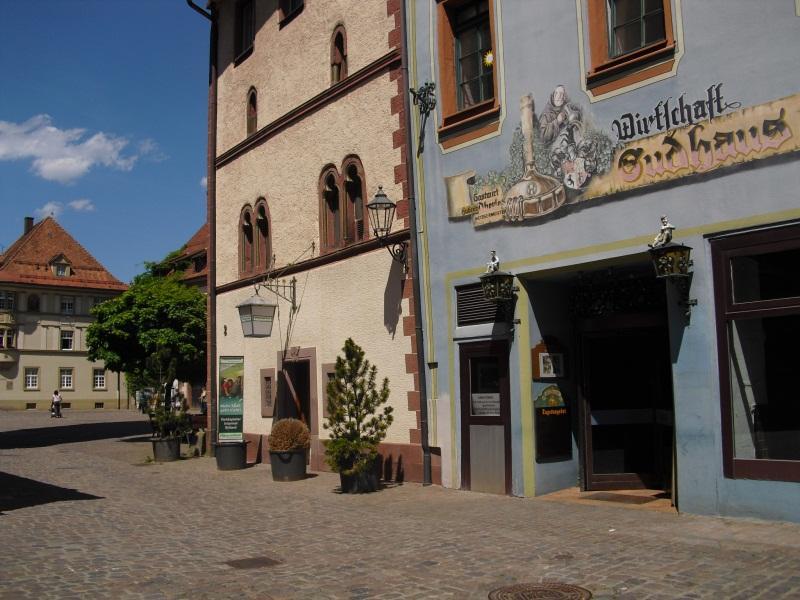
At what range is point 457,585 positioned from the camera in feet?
22.7

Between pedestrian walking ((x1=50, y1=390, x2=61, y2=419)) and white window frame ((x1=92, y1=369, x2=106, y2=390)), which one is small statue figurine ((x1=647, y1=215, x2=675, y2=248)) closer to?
pedestrian walking ((x1=50, y1=390, x2=61, y2=419))

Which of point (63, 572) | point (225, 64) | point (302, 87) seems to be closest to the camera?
point (63, 572)

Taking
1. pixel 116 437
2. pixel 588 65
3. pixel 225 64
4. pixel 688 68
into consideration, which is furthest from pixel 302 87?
pixel 116 437

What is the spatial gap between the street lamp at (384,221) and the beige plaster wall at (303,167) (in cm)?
39

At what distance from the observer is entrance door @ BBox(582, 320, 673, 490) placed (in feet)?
38.3

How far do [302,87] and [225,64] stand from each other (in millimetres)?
4614

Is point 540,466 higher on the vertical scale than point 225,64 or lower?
lower

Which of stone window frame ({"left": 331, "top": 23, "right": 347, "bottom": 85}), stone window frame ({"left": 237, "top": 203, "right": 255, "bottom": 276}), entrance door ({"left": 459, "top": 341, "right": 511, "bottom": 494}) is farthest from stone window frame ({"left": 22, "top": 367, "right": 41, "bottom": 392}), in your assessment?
entrance door ({"left": 459, "top": 341, "right": 511, "bottom": 494})

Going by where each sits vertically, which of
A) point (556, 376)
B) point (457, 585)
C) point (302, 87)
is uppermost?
point (302, 87)

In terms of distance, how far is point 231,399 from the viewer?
18000 millimetres

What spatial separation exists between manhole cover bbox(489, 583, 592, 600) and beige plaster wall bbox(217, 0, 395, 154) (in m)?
10.5

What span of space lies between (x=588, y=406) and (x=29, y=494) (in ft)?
29.0

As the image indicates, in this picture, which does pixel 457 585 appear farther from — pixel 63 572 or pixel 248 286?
pixel 248 286

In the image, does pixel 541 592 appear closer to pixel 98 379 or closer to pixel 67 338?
pixel 67 338
